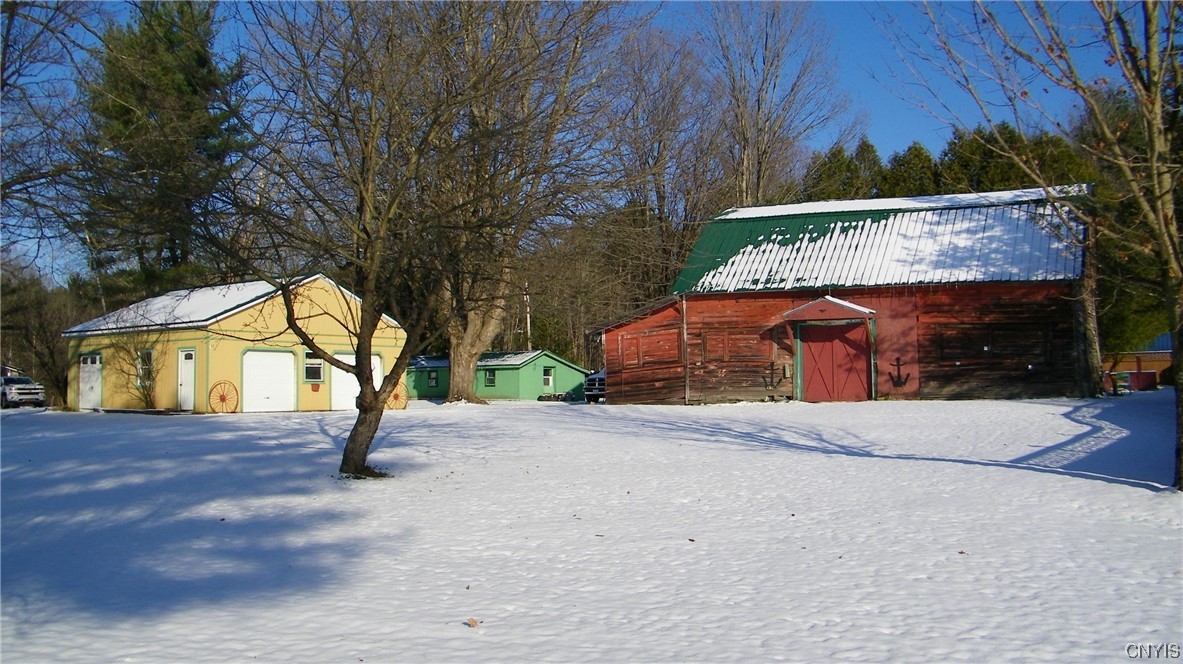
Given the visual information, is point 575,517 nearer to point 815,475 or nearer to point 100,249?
point 815,475

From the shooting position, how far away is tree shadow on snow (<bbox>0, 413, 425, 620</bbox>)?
7.89 meters

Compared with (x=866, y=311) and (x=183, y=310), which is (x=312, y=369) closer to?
(x=183, y=310)

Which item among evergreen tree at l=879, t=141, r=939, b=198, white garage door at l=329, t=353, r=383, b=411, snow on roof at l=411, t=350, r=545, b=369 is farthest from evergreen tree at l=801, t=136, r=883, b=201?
white garage door at l=329, t=353, r=383, b=411

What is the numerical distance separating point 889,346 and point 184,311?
23337 mm

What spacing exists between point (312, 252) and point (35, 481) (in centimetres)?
564

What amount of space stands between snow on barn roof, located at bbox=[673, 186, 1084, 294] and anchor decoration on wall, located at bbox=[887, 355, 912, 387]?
248 cm

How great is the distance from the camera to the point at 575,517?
37.1ft

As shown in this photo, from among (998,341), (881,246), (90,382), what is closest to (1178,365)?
(998,341)

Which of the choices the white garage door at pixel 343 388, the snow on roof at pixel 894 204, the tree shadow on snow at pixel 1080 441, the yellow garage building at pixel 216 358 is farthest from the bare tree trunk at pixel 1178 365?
the white garage door at pixel 343 388

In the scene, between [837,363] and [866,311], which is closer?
[866,311]

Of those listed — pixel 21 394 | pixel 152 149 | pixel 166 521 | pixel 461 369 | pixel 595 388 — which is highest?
pixel 152 149

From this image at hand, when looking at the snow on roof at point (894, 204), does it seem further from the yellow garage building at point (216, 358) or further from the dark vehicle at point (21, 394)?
the dark vehicle at point (21, 394)

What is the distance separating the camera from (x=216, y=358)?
92.1 feet

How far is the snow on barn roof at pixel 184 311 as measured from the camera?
92.1 ft
